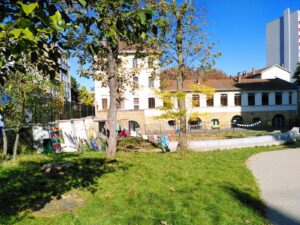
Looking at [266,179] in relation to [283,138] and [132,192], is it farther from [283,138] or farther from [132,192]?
[283,138]

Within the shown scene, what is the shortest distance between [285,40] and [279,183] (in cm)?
7045

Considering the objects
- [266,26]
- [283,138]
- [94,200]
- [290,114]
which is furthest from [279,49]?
[94,200]

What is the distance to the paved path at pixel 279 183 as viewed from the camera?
6402 mm

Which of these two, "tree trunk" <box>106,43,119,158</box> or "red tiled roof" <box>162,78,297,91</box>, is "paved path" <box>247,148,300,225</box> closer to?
"tree trunk" <box>106,43,119,158</box>

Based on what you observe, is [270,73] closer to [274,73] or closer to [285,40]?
[274,73]

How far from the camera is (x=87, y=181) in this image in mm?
8164

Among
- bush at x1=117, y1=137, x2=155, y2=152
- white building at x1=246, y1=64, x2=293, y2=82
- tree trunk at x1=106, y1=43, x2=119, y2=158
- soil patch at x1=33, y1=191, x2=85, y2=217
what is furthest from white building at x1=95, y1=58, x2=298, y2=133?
soil patch at x1=33, y1=191, x2=85, y2=217

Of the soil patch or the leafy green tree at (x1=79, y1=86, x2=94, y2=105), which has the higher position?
the leafy green tree at (x1=79, y1=86, x2=94, y2=105)

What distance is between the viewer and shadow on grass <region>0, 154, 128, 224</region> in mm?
5984

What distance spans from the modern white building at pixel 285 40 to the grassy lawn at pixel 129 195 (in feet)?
212

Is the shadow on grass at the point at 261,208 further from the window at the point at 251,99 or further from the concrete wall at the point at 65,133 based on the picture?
the window at the point at 251,99

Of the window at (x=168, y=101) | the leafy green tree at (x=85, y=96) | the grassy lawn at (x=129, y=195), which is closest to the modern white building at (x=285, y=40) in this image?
the leafy green tree at (x=85, y=96)

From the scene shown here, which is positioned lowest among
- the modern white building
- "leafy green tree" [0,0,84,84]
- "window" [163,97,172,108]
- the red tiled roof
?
"window" [163,97,172,108]

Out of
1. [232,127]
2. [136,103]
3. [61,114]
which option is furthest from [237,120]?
[61,114]
